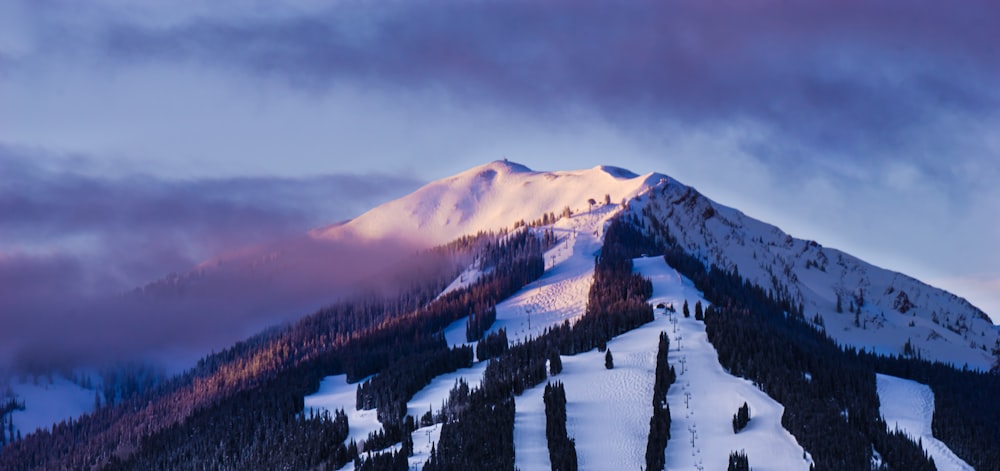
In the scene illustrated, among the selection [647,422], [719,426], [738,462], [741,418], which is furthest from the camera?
[647,422]

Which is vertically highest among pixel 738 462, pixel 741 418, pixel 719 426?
pixel 741 418

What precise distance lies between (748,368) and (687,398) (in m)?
14.7

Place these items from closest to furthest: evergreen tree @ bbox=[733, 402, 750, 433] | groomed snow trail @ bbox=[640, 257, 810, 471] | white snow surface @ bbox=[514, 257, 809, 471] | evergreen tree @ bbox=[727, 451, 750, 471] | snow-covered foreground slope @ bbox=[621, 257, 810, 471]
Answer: evergreen tree @ bbox=[727, 451, 750, 471]
groomed snow trail @ bbox=[640, 257, 810, 471]
snow-covered foreground slope @ bbox=[621, 257, 810, 471]
white snow surface @ bbox=[514, 257, 809, 471]
evergreen tree @ bbox=[733, 402, 750, 433]

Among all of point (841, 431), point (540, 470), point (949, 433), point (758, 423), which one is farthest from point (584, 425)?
point (949, 433)

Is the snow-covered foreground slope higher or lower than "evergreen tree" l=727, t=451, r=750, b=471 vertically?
higher

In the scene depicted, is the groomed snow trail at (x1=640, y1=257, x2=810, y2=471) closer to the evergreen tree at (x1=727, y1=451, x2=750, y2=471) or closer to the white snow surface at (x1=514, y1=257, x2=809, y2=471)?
the white snow surface at (x1=514, y1=257, x2=809, y2=471)

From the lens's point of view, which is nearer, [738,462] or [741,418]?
[738,462]

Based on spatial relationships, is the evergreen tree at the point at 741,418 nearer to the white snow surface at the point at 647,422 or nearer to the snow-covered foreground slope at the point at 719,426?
the snow-covered foreground slope at the point at 719,426

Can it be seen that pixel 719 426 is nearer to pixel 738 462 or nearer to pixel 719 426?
pixel 719 426

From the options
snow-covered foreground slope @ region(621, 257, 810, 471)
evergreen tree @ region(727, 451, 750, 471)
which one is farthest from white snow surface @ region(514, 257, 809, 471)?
evergreen tree @ region(727, 451, 750, 471)

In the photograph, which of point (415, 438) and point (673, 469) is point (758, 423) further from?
point (415, 438)

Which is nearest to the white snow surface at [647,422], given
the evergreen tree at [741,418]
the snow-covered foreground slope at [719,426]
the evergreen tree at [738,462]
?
the snow-covered foreground slope at [719,426]

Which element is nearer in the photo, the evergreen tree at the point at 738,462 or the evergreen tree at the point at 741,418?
the evergreen tree at the point at 738,462

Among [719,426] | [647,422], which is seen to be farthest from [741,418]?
[647,422]
